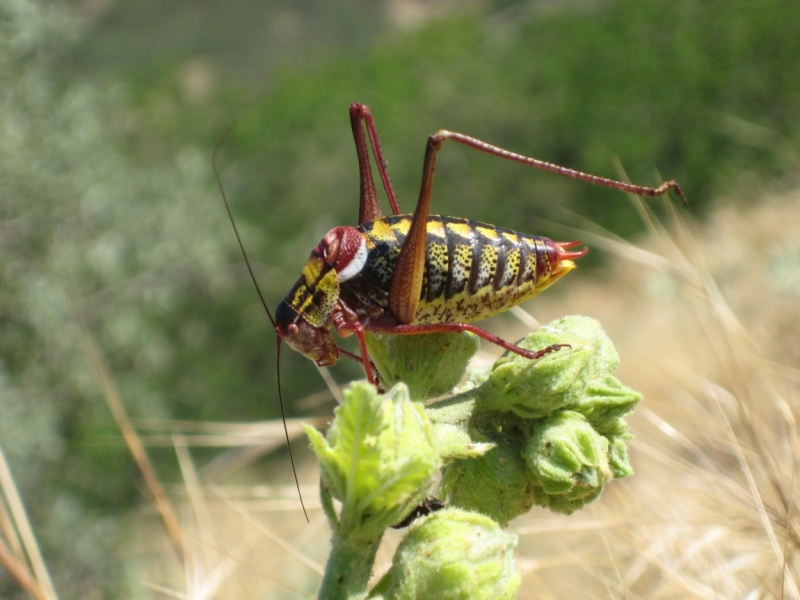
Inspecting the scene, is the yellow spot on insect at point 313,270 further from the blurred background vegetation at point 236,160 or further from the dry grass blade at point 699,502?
the blurred background vegetation at point 236,160

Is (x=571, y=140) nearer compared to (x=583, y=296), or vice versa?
(x=583, y=296)

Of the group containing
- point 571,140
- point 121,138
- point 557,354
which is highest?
point 557,354

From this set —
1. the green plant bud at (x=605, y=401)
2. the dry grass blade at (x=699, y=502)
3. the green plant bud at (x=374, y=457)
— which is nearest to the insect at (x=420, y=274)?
the green plant bud at (x=605, y=401)

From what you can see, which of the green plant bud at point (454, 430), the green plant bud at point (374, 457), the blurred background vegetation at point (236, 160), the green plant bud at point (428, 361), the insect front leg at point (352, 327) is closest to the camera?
the green plant bud at point (374, 457)

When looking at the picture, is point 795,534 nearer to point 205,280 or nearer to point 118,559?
point 118,559

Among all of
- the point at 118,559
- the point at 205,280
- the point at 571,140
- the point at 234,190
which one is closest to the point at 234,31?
the point at 571,140

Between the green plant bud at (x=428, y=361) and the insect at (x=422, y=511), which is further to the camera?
the green plant bud at (x=428, y=361)

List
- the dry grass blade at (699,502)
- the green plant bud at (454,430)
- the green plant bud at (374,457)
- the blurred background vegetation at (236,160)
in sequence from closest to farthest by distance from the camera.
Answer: the green plant bud at (374,457) → the green plant bud at (454,430) → the dry grass blade at (699,502) → the blurred background vegetation at (236,160)

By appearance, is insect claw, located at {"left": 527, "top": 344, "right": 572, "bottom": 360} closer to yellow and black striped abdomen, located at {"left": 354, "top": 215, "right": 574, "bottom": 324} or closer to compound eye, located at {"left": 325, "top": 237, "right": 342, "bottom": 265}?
yellow and black striped abdomen, located at {"left": 354, "top": 215, "right": 574, "bottom": 324}

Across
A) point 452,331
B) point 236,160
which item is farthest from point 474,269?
point 236,160
